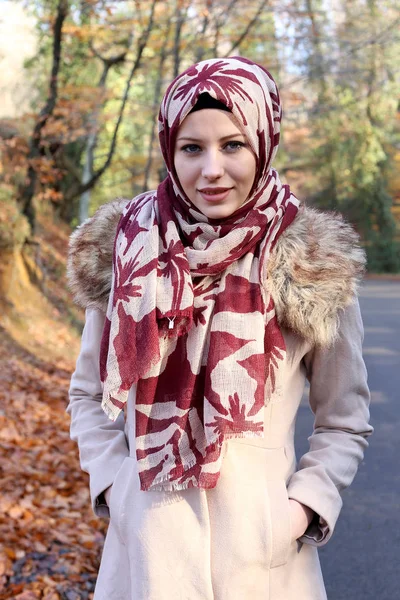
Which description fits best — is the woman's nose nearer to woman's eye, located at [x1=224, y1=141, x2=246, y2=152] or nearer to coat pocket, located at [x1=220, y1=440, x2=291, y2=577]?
woman's eye, located at [x1=224, y1=141, x2=246, y2=152]

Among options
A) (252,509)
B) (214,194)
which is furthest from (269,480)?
(214,194)

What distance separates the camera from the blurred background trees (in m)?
11.4

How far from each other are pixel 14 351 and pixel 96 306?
7.86 m

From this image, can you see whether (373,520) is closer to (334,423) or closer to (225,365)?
(334,423)

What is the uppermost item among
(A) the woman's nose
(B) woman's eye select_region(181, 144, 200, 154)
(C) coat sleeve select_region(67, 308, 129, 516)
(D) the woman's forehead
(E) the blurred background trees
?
(E) the blurred background trees

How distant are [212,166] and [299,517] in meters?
0.92

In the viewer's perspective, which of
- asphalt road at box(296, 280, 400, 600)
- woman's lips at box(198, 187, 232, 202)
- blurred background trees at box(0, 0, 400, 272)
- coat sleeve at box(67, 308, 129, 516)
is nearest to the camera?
woman's lips at box(198, 187, 232, 202)

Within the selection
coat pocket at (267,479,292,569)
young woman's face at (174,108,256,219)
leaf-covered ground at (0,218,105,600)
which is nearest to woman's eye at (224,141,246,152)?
young woman's face at (174,108,256,219)

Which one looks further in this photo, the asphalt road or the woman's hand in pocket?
the asphalt road

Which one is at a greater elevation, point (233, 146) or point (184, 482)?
point (233, 146)

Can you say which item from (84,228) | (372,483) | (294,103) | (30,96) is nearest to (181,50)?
(294,103)

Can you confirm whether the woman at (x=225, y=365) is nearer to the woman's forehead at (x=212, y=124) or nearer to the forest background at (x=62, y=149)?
the woman's forehead at (x=212, y=124)

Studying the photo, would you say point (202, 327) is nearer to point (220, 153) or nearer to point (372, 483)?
point (220, 153)

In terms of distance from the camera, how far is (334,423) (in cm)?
198
